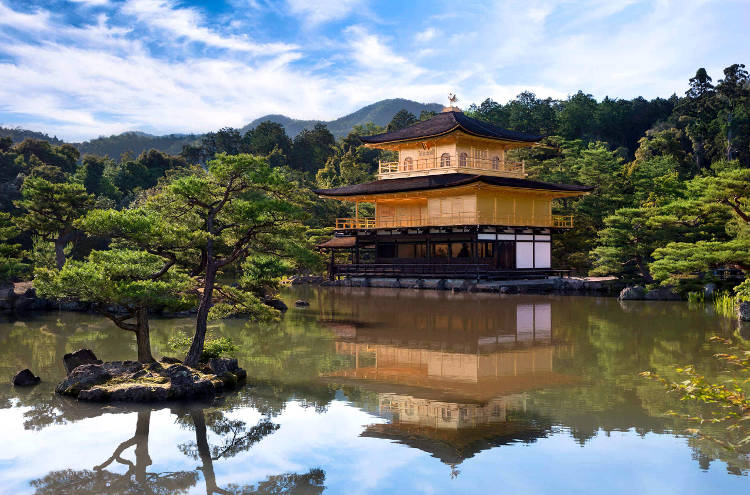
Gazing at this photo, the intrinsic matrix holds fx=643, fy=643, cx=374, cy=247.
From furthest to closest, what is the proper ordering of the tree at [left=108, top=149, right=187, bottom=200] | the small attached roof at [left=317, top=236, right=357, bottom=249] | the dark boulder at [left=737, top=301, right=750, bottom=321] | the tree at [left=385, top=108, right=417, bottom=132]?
the tree at [left=385, top=108, right=417, bottom=132]
the tree at [left=108, top=149, right=187, bottom=200]
the small attached roof at [left=317, top=236, right=357, bottom=249]
the dark boulder at [left=737, top=301, right=750, bottom=321]

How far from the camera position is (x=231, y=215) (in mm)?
11969

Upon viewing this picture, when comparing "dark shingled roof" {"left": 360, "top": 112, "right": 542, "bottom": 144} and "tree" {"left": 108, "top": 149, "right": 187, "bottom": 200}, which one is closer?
"dark shingled roof" {"left": 360, "top": 112, "right": 542, "bottom": 144}

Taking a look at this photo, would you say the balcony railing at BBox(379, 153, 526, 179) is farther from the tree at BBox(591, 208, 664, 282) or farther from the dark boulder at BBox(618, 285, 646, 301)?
the dark boulder at BBox(618, 285, 646, 301)

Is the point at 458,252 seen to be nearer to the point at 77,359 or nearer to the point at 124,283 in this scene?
the point at 77,359

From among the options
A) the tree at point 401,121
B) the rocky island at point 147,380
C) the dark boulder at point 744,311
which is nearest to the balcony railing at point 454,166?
the dark boulder at point 744,311

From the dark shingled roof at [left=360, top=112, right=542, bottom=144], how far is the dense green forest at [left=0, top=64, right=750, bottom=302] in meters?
4.99

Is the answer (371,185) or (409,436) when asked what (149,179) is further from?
(409,436)

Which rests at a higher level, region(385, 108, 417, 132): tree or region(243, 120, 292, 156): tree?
region(385, 108, 417, 132): tree

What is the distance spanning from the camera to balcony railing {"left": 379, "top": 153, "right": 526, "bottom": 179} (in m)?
36.2

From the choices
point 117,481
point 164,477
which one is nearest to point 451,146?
point 164,477

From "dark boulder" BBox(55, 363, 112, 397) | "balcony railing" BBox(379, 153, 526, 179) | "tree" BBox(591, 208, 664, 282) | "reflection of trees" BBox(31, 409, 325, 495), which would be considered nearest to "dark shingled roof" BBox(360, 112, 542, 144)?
"balcony railing" BBox(379, 153, 526, 179)

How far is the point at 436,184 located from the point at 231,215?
2267 centimetres

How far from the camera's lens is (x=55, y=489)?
676 centimetres

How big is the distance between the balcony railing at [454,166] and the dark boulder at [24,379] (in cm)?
2713
